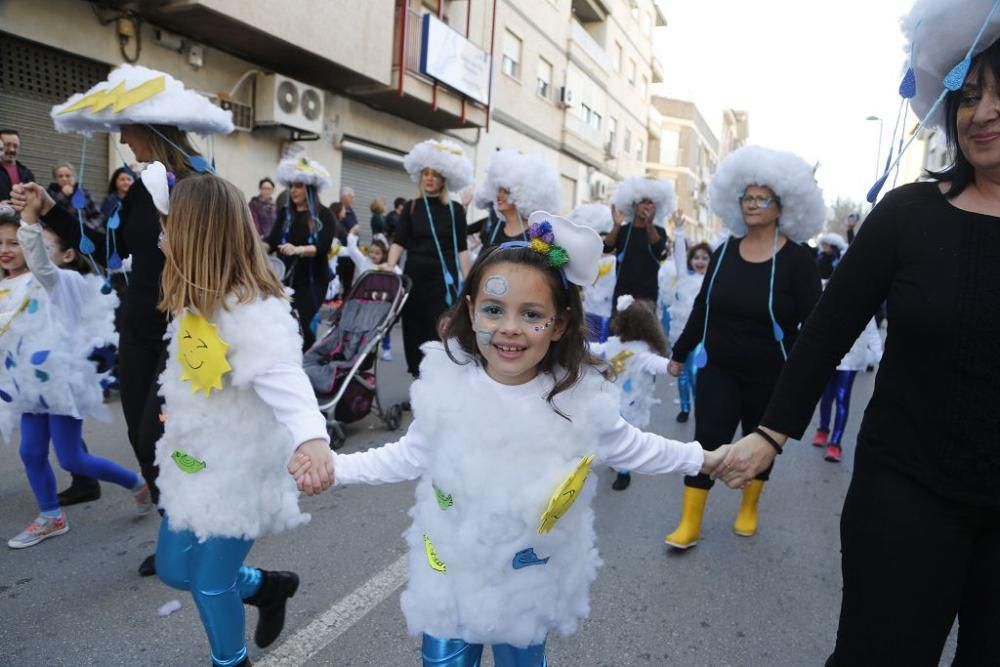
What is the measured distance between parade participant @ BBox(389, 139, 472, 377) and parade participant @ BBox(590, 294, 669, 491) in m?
1.71

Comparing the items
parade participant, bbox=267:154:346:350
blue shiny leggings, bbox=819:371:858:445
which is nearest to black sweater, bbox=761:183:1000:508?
blue shiny leggings, bbox=819:371:858:445

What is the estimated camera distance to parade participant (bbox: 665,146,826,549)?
3820 millimetres

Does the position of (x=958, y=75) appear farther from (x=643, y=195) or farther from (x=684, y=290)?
(x=684, y=290)

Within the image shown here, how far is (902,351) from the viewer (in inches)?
69.4

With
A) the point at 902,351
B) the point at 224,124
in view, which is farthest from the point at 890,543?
the point at 224,124

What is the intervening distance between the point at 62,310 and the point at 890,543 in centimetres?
404

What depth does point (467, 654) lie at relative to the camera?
1997mm

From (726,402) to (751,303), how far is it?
55 cm

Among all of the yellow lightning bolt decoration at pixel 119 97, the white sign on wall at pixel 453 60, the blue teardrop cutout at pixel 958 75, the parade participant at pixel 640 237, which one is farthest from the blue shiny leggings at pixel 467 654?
the white sign on wall at pixel 453 60

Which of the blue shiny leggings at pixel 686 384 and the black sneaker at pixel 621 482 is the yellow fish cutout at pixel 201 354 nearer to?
the black sneaker at pixel 621 482

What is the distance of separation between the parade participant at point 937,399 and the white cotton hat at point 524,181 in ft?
13.5

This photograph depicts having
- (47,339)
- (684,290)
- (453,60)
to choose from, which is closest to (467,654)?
(47,339)

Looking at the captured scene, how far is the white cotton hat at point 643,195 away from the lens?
681 centimetres

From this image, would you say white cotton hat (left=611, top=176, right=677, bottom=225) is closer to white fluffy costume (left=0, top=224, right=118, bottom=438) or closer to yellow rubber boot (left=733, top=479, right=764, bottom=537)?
yellow rubber boot (left=733, top=479, right=764, bottom=537)
